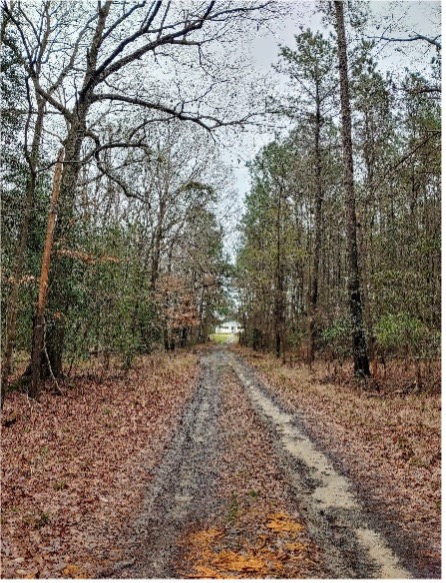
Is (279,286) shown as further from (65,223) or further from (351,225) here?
(65,223)

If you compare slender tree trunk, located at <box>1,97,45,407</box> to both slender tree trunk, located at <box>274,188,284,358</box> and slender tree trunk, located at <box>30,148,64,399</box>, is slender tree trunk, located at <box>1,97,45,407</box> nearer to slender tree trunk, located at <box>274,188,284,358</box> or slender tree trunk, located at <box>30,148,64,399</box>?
slender tree trunk, located at <box>30,148,64,399</box>

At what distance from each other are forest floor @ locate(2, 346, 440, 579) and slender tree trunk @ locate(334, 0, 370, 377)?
273 cm

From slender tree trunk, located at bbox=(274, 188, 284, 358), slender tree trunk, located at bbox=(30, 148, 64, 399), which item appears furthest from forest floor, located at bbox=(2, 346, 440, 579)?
slender tree trunk, located at bbox=(274, 188, 284, 358)

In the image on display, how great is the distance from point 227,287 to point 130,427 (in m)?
34.1

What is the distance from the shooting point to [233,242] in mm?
42469

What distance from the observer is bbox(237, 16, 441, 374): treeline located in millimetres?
12883

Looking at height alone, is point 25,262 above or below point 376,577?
above

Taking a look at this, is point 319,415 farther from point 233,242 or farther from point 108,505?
point 233,242

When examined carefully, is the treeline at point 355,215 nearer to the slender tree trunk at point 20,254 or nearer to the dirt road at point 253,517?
the dirt road at point 253,517

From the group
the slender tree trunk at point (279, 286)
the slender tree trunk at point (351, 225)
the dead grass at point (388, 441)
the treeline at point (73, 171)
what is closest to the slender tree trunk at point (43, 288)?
the treeline at point (73, 171)

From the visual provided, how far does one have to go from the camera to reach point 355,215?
16609mm

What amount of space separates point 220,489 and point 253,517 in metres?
1.16

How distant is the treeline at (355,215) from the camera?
1288 centimetres

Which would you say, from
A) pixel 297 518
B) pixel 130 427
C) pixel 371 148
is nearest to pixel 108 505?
pixel 297 518
